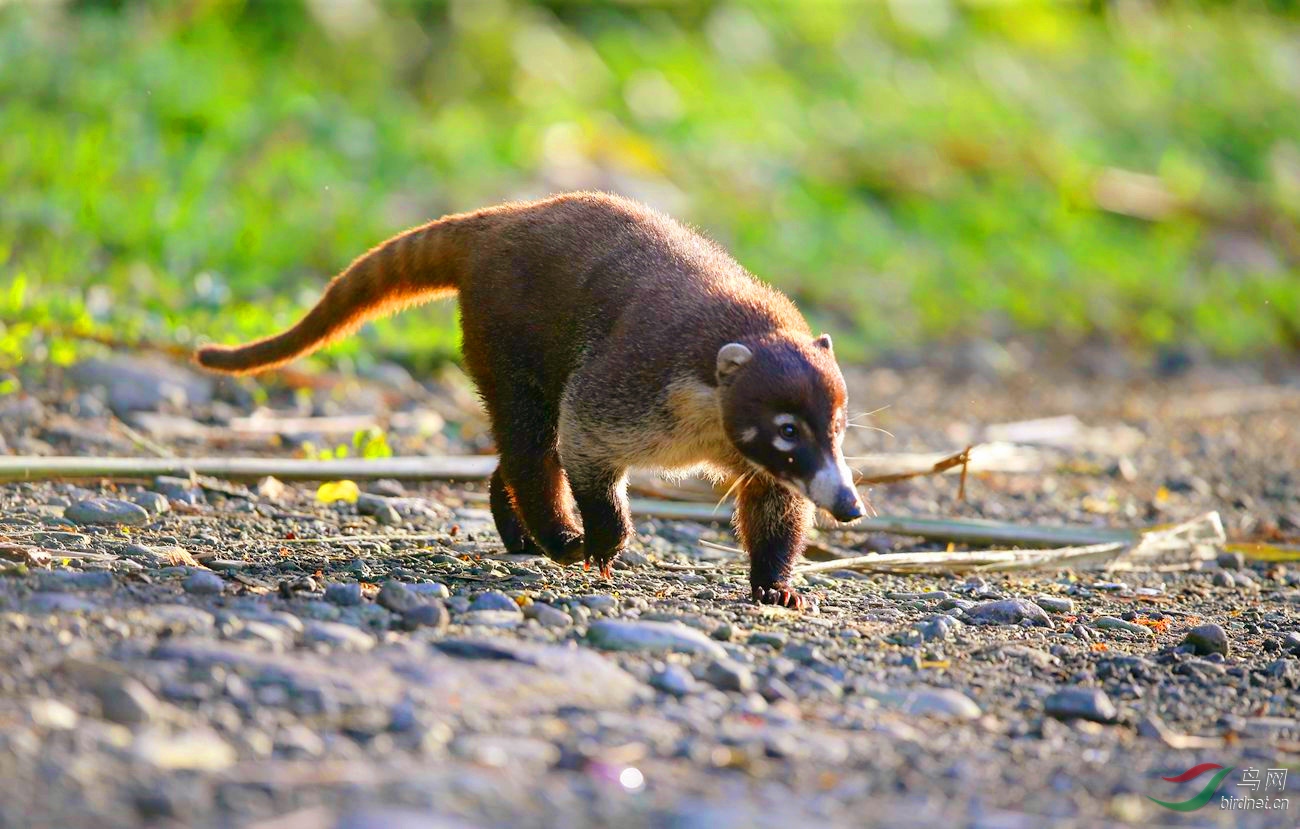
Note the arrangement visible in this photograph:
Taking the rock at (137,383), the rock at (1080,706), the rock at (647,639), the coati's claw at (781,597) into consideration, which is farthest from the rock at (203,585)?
the rock at (137,383)

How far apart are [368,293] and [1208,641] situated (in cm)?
310

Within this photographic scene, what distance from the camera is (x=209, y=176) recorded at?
996 centimetres

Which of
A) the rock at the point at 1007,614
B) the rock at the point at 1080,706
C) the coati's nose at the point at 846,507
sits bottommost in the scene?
the rock at the point at 1080,706

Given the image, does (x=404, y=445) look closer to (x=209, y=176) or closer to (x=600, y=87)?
(x=209, y=176)

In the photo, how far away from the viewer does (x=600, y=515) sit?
5.11 m

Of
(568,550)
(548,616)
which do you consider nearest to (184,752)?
(548,616)

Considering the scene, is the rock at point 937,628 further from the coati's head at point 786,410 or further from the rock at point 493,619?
the rock at point 493,619

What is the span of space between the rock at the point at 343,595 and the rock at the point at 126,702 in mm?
1059

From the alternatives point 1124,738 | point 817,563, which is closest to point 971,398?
point 817,563

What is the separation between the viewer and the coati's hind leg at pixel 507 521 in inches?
219

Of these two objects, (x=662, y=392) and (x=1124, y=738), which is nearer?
(x=1124, y=738)

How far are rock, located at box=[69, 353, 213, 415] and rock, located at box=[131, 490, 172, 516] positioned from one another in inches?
55.9

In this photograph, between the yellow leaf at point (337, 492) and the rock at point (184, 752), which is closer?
the rock at point (184, 752)

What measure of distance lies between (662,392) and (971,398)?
5.14 meters
